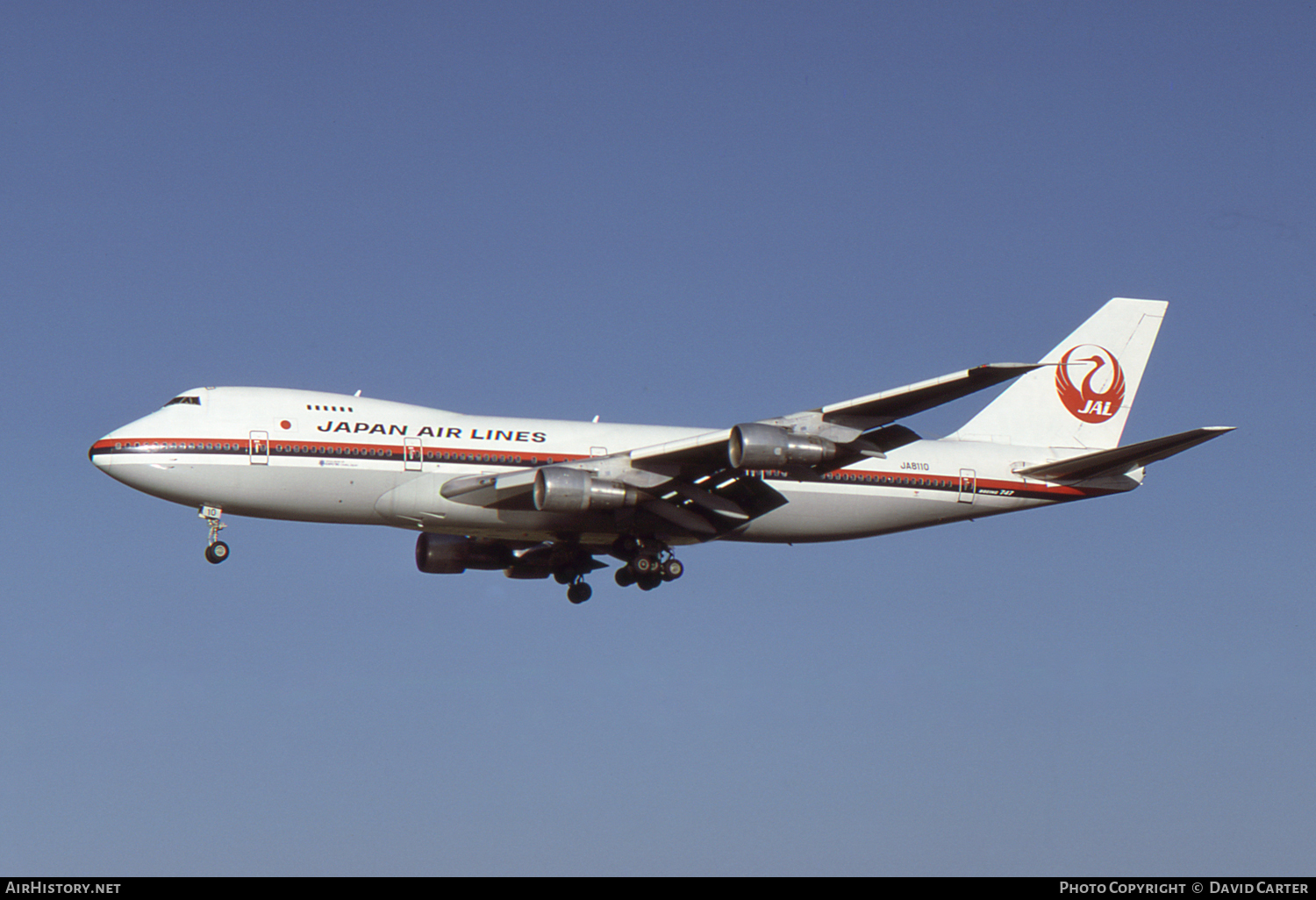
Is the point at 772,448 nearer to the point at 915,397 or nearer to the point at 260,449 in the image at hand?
the point at 915,397

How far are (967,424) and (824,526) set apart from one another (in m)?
6.79

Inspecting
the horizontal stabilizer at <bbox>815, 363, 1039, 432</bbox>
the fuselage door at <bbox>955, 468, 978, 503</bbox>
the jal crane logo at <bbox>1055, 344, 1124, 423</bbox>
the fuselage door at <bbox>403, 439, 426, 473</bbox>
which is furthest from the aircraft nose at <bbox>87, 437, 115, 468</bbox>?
the jal crane logo at <bbox>1055, 344, 1124, 423</bbox>

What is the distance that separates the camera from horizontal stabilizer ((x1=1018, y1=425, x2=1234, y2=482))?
37.6 meters

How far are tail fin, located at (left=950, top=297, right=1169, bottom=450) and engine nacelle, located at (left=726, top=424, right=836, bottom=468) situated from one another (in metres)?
11.4

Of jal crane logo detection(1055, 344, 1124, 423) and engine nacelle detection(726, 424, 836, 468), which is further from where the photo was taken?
jal crane logo detection(1055, 344, 1124, 423)

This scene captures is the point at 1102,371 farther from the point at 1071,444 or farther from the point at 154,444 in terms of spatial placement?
the point at 154,444

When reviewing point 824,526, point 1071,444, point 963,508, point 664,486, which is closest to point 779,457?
point 664,486

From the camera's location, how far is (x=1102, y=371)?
159 ft

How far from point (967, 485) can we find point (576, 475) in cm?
1324

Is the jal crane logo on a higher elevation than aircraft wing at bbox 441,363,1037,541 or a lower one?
higher

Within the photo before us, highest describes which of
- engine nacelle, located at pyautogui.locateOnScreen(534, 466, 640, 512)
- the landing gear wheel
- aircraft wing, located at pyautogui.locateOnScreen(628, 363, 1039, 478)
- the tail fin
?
the tail fin

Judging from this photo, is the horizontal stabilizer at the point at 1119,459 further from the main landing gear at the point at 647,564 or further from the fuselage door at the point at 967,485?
the main landing gear at the point at 647,564

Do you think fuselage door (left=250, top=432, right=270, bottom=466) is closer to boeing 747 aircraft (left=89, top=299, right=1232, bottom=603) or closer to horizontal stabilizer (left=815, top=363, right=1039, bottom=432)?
boeing 747 aircraft (left=89, top=299, right=1232, bottom=603)
